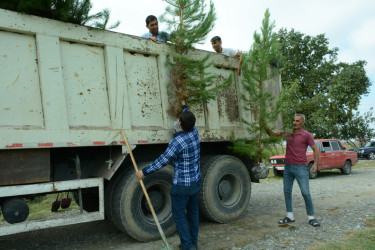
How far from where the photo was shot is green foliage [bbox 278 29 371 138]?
21438mm

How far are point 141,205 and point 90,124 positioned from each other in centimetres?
139

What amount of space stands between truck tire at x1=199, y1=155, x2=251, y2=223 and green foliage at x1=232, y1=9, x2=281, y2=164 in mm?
326

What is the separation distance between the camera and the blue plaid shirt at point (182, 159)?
362cm

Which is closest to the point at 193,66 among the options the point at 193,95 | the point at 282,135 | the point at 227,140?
the point at 193,95

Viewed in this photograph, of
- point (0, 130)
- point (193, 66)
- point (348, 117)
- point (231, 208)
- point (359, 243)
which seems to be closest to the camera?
point (0, 130)

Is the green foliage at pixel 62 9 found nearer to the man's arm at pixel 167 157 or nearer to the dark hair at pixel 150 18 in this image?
the dark hair at pixel 150 18

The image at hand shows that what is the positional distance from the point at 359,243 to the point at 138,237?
2.72 metres

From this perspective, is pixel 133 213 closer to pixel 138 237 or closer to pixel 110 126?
pixel 138 237

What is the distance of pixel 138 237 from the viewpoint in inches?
162

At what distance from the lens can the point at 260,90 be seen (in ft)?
17.6

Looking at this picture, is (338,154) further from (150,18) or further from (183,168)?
(183,168)

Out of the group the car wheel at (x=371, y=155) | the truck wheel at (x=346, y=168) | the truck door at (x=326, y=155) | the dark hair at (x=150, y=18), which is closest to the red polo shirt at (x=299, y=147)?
the dark hair at (x=150, y=18)

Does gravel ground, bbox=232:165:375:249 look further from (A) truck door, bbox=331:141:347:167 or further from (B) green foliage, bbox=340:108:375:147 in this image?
(B) green foliage, bbox=340:108:375:147

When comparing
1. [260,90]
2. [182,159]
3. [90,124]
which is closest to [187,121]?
[182,159]
